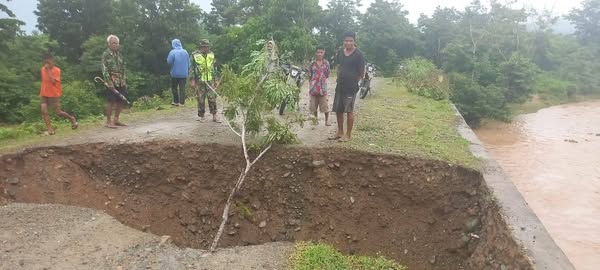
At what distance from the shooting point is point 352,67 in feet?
22.5

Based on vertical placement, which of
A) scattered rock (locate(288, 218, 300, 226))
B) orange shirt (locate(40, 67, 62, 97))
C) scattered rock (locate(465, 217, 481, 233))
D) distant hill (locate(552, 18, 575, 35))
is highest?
distant hill (locate(552, 18, 575, 35))

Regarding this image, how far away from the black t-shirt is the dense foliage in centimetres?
761

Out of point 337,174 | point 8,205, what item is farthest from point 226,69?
point 8,205

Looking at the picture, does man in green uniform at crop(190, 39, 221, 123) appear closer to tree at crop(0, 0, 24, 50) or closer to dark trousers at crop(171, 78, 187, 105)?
dark trousers at crop(171, 78, 187, 105)

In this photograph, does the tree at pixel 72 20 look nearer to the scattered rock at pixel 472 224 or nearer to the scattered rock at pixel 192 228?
the scattered rock at pixel 192 228

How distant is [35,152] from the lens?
657 centimetres

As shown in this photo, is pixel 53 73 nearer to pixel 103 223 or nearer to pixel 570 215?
pixel 103 223

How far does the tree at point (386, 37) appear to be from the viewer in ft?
79.2

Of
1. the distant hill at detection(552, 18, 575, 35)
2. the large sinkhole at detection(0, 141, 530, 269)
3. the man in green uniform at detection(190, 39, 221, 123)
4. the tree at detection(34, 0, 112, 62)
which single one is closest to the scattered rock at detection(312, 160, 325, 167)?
the large sinkhole at detection(0, 141, 530, 269)

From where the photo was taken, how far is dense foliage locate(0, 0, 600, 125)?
18047mm

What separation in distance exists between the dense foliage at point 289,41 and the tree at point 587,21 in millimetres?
5882

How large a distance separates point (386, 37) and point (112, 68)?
61.3ft

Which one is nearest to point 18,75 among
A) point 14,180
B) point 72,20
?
point 72,20

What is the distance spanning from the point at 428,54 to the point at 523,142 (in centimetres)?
1121
